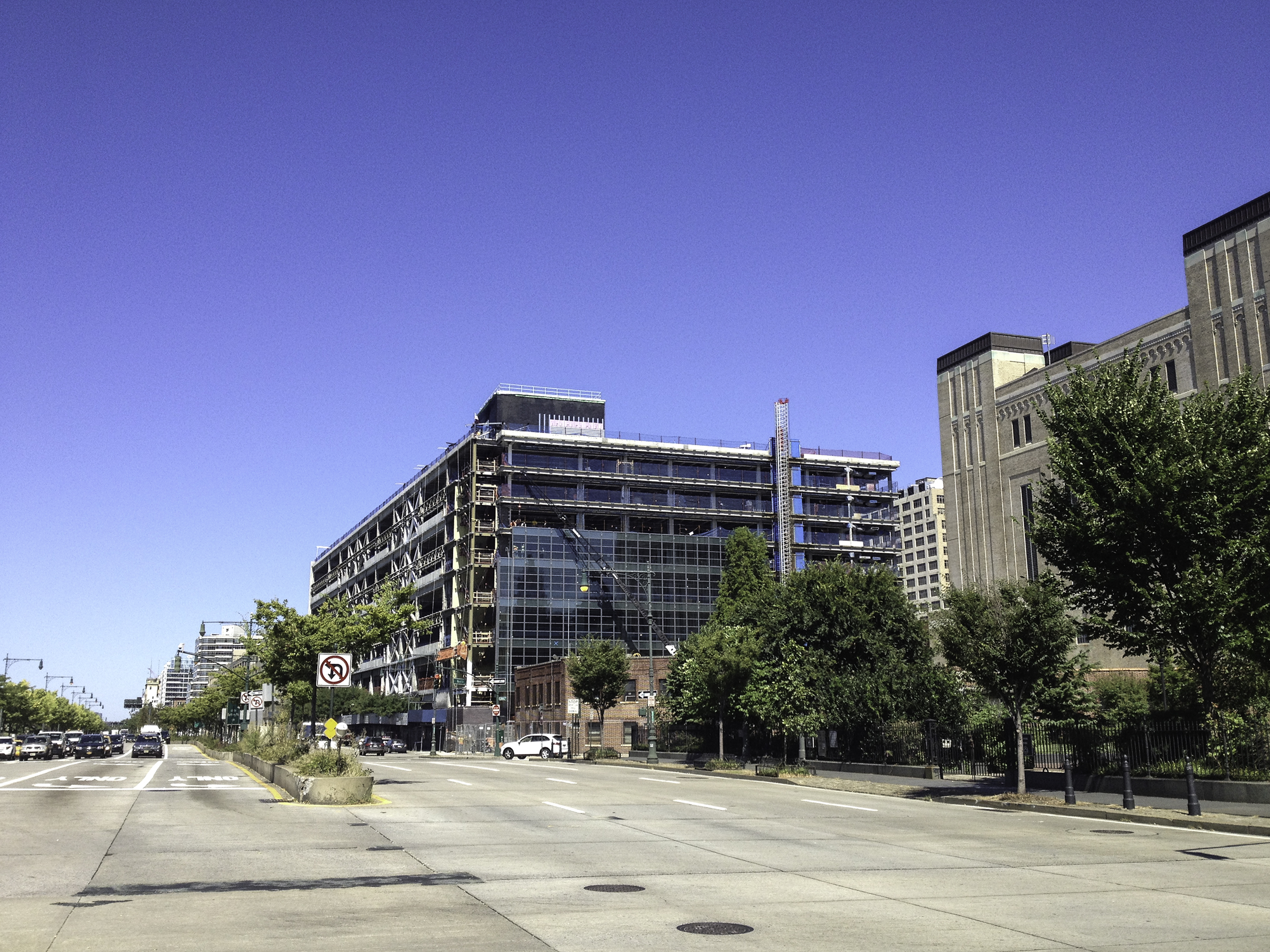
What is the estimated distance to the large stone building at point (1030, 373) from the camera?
59.8 m

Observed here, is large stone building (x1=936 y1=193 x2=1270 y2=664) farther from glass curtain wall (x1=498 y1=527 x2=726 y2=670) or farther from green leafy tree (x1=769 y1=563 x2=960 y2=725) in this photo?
glass curtain wall (x1=498 y1=527 x2=726 y2=670)

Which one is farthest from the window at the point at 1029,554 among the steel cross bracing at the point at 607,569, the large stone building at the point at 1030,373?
the steel cross bracing at the point at 607,569

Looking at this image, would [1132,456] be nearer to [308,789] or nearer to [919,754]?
[919,754]

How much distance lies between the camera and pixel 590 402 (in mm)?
125062

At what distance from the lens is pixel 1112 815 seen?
76.5 feet

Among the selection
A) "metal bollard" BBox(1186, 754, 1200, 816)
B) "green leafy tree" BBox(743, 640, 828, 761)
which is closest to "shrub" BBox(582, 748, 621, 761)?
"green leafy tree" BBox(743, 640, 828, 761)

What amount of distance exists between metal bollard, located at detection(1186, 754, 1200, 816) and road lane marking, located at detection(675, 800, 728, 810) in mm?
9398

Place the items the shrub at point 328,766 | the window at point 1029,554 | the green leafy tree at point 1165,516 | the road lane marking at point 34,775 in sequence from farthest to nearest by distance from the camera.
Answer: the window at point 1029,554
the road lane marking at point 34,775
the shrub at point 328,766
the green leafy tree at point 1165,516

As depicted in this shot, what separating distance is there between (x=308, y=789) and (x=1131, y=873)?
17543mm

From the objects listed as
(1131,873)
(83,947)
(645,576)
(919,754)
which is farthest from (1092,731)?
(645,576)

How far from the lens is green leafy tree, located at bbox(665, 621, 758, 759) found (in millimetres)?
47562

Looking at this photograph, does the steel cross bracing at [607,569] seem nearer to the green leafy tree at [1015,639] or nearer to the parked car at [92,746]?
the parked car at [92,746]

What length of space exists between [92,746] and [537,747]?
32131 mm

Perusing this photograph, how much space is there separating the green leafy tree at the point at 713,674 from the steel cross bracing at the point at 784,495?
59.9 m
